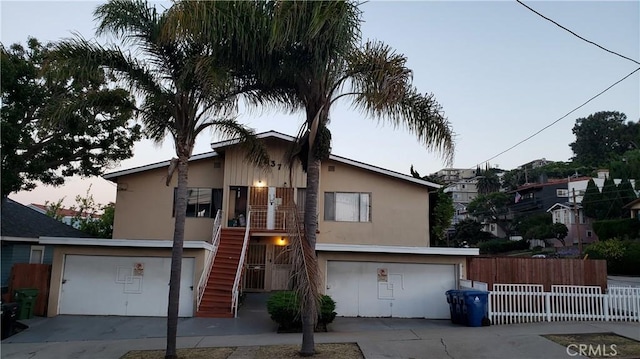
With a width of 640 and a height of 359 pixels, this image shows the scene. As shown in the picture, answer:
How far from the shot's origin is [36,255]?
1941 centimetres

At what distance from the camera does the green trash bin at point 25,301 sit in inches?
535

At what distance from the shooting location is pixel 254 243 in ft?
66.6

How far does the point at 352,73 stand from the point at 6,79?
11.7m

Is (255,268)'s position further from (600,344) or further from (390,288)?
(600,344)

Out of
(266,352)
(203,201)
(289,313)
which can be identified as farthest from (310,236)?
(203,201)

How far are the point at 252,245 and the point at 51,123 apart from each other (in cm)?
1189

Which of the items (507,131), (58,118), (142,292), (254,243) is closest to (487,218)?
(507,131)

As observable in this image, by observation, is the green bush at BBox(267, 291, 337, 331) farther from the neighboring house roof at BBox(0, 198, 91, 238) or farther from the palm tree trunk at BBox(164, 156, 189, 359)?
the neighboring house roof at BBox(0, 198, 91, 238)

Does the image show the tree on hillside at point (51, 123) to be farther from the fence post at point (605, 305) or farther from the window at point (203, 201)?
the fence post at point (605, 305)

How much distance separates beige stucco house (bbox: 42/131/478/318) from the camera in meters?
14.6

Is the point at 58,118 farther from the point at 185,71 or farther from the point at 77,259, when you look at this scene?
the point at 77,259

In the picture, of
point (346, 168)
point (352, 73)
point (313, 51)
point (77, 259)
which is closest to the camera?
point (313, 51)

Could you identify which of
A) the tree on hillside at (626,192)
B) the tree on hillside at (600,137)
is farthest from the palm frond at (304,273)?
the tree on hillside at (600,137)

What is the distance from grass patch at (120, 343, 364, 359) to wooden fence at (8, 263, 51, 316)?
21.5ft
